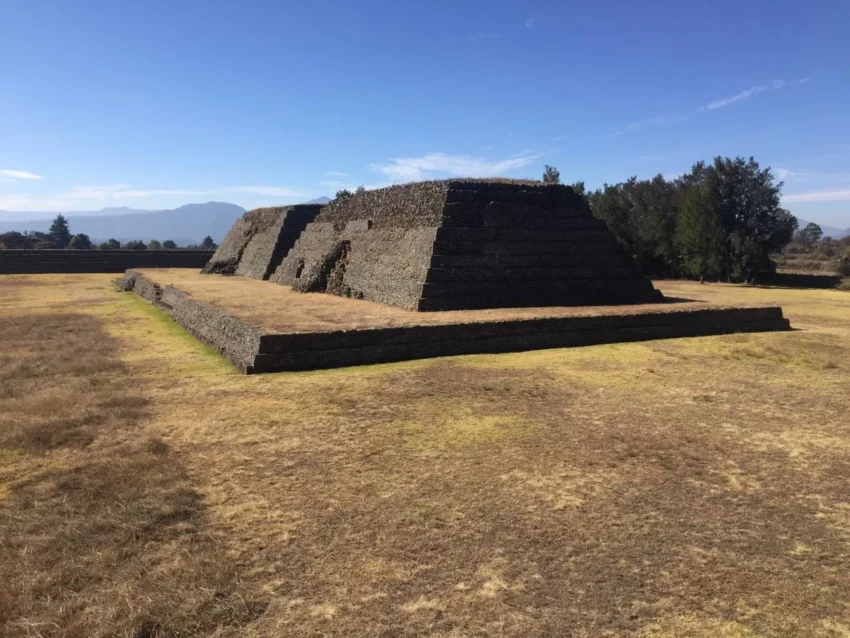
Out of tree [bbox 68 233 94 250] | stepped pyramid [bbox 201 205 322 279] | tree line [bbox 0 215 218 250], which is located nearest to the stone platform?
stepped pyramid [bbox 201 205 322 279]

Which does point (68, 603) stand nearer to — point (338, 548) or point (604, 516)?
point (338, 548)

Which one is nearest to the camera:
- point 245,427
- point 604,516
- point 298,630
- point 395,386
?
point 298,630

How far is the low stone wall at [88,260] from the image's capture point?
32.9 meters

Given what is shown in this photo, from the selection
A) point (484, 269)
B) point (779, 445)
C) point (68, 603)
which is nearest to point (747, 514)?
point (779, 445)

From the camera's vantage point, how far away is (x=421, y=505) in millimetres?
4344

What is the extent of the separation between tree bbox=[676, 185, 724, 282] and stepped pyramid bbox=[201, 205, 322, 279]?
18.6m

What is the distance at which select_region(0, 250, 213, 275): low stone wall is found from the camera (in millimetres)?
32938

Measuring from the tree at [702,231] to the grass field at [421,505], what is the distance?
22241 mm

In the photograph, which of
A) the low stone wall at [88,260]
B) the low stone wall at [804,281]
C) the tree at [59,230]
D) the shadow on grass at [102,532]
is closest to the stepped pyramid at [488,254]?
the shadow on grass at [102,532]

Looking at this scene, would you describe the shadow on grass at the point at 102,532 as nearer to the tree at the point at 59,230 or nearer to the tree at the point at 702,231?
the tree at the point at 702,231

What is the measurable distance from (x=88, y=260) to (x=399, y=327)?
32806mm

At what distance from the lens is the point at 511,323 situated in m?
10.7

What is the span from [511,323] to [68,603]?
8517 mm

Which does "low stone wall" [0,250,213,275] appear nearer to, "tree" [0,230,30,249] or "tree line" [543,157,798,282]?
"tree" [0,230,30,249]
